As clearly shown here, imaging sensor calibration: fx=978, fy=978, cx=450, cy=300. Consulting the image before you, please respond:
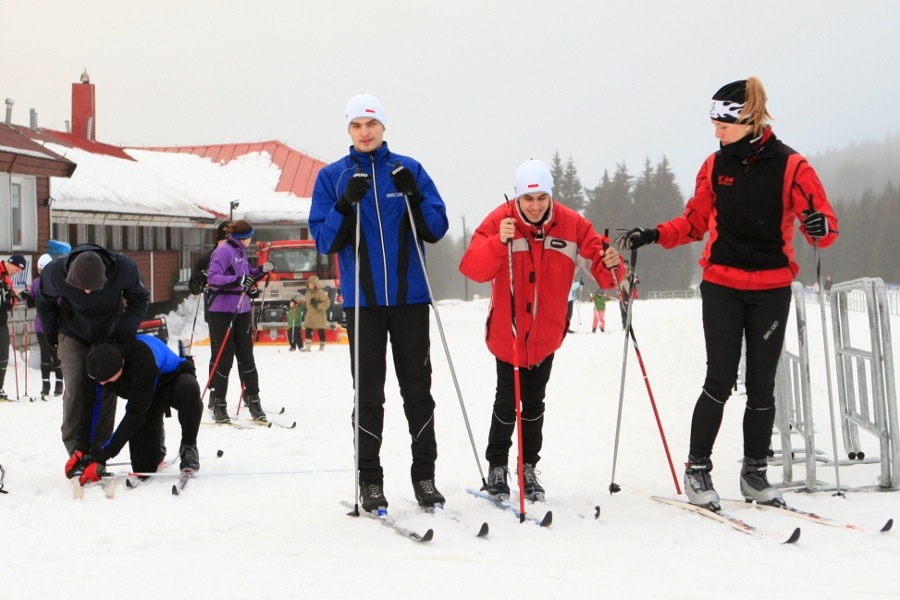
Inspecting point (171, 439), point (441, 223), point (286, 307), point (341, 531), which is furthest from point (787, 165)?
point (286, 307)

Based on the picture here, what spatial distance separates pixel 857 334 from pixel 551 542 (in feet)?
11.4

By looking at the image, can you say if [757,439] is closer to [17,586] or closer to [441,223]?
[441,223]

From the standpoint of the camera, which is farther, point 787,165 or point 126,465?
point 126,465

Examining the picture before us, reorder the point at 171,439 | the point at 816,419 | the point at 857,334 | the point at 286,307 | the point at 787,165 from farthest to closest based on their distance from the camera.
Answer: the point at 286,307, the point at 816,419, the point at 171,439, the point at 857,334, the point at 787,165

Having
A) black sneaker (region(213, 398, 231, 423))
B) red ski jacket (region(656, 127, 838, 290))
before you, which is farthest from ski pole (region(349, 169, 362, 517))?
black sneaker (region(213, 398, 231, 423))

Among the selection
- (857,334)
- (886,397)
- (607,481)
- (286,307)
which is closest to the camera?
(886,397)

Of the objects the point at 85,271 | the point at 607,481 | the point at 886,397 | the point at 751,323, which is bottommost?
the point at 607,481

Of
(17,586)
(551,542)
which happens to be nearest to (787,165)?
(551,542)

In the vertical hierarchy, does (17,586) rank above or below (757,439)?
below

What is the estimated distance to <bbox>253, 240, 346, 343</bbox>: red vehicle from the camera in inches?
816

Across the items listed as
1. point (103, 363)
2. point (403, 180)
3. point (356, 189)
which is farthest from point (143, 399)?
point (403, 180)

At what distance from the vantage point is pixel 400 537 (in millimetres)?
4469

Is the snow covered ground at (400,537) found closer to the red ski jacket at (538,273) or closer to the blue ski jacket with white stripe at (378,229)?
the red ski jacket at (538,273)

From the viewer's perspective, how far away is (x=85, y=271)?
5.84 meters
